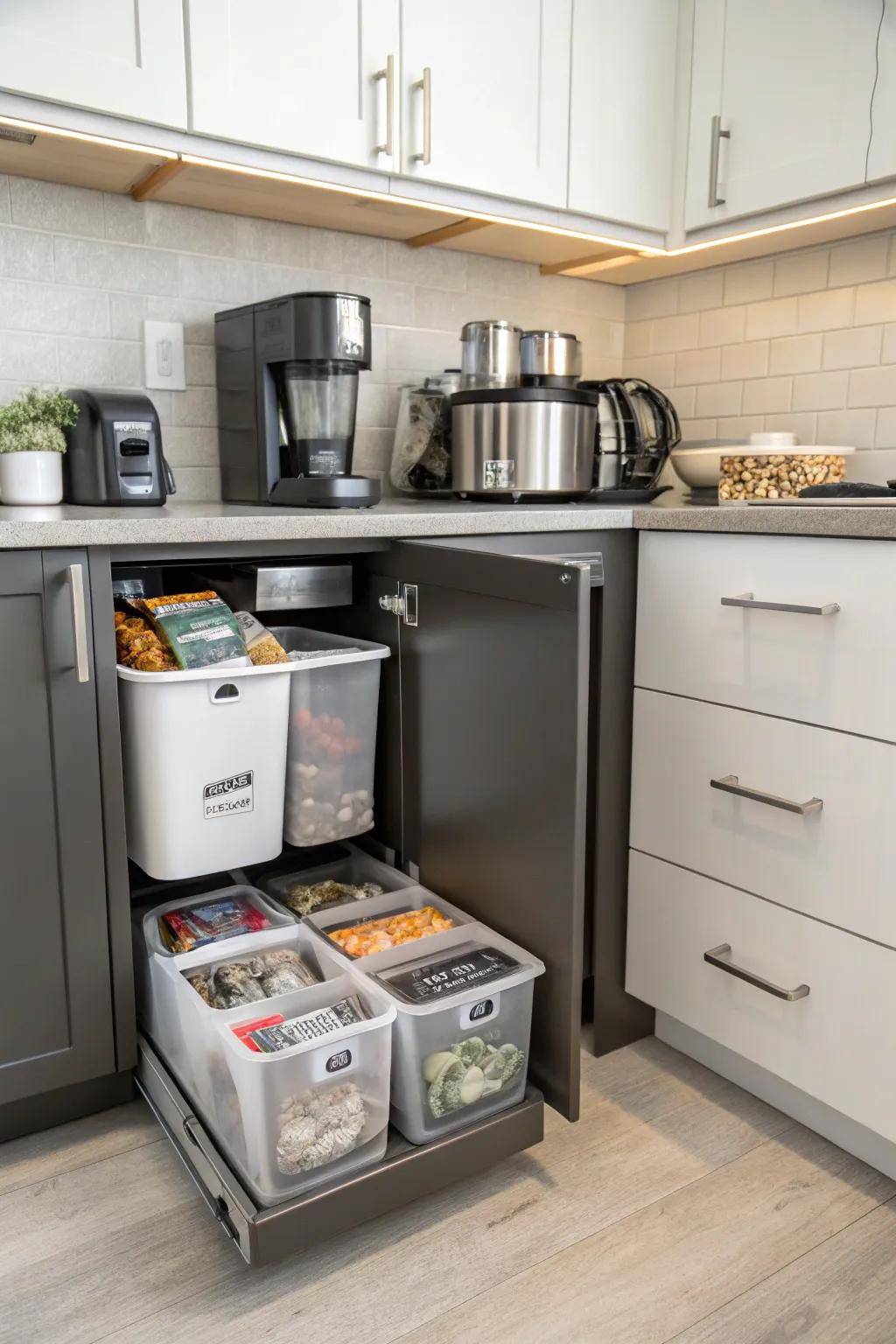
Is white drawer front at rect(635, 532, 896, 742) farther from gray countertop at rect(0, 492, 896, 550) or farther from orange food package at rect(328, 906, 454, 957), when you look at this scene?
orange food package at rect(328, 906, 454, 957)

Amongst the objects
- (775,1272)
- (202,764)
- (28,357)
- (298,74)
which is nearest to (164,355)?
(28,357)

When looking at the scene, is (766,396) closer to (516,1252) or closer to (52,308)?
Answer: (52,308)

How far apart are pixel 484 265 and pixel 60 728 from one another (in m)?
1.51

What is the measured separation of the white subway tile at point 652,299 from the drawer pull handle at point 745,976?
155cm

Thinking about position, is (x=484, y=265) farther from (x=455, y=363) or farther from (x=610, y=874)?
(x=610, y=874)

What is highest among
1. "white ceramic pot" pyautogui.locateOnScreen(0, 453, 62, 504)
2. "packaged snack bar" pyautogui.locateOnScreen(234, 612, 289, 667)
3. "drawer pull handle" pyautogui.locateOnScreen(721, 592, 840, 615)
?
"white ceramic pot" pyautogui.locateOnScreen(0, 453, 62, 504)

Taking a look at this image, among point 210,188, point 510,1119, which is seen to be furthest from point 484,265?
point 510,1119

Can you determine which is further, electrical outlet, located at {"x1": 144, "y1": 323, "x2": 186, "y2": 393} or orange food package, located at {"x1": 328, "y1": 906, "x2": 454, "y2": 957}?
electrical outlet, located at {"x1": 144, "y1": 323, "x2": 186, "y2": 393}

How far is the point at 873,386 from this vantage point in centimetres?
199

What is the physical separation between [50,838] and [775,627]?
1.01m

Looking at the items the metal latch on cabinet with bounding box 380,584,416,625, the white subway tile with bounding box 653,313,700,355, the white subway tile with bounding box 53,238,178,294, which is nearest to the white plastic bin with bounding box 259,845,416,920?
the metal latch on cabinet with bounding box 380,584,416,625

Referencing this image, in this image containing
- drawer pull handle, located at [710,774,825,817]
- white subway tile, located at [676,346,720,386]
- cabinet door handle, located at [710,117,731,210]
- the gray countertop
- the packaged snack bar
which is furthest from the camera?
white subway tile, located at [676,346,720,386]

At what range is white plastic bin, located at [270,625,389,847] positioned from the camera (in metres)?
1.58

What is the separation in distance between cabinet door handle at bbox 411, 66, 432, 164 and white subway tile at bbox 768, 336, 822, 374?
2.85ft
